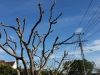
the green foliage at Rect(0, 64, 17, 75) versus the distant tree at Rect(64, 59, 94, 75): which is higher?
the distant tree at Rect(64, 59, 94, 75)

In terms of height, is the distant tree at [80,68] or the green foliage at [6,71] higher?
the distant tree at [80,68]

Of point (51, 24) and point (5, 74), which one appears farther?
point (5, 74)

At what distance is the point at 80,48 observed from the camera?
131 feet

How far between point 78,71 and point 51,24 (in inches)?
2201

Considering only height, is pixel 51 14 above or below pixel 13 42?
above

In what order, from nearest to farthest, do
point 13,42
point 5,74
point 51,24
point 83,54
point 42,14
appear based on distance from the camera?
1. point 42,14
2. point 51,24
3. point 13,42
4. point 5,74
5. point 83,54

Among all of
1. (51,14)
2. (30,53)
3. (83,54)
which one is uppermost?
(83,54)

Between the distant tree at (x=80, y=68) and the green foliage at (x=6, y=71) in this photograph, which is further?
the distant tree at (x=80, y=68)

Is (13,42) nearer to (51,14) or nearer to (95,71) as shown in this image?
(51,14)

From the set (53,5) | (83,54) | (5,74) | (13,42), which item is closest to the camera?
(53,5)

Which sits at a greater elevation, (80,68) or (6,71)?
(80,68)

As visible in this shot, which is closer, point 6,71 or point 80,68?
point 6,71

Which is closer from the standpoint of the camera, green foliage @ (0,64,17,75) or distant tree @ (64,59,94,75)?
green foliage @ (0,64,17,75)

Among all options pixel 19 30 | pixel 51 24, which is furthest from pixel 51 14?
pixel 19 30
